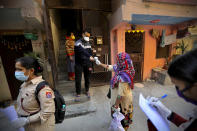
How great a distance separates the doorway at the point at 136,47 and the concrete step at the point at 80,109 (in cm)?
254

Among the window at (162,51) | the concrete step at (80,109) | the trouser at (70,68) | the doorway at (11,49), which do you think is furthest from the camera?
the window at (162,51)

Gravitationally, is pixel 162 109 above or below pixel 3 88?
above

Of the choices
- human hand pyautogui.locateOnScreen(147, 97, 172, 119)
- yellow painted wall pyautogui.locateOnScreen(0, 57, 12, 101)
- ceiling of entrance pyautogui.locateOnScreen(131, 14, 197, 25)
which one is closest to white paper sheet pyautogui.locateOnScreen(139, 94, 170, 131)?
human hand pyautogui.locateOnScreen(147, 97, 172, 119)

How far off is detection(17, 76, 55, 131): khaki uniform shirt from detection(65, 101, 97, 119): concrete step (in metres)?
1.31

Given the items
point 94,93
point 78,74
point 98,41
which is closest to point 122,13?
point 98,41

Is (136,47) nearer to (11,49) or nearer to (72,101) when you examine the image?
(72,101)

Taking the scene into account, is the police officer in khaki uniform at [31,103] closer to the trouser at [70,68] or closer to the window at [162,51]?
the trouser at [70,68]

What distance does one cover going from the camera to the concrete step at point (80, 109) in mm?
2242

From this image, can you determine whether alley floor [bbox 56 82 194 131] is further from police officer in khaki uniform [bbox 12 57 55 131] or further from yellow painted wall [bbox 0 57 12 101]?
yellow painted wall [bbox 0 57 12 101]

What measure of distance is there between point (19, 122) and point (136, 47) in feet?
13.2

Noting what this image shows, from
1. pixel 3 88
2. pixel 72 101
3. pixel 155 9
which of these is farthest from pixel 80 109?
pixel 155 9

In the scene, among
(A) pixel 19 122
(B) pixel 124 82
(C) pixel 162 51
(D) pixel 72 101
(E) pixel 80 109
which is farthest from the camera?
(C) pixel 162 51

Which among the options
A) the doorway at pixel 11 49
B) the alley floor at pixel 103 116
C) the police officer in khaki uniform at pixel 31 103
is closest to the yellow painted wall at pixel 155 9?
the police officer in khaki uniform at pixel 31 103

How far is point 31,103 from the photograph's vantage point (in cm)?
95
